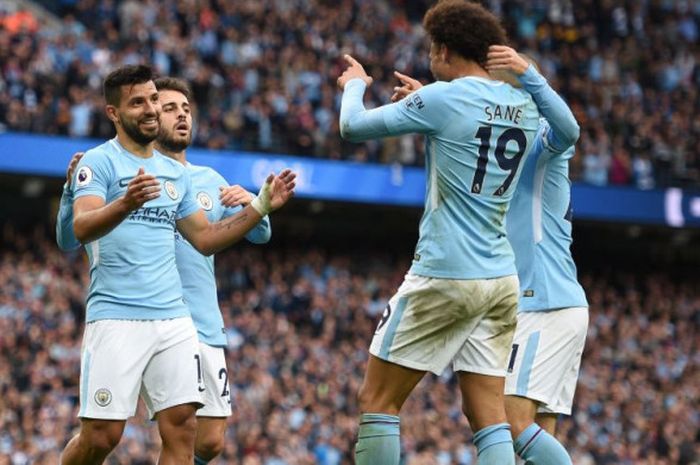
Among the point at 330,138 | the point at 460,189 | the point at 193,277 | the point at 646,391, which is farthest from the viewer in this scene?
the point at 330,138

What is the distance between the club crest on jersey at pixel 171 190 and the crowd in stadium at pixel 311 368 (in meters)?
8.97

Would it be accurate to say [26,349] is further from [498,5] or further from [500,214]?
[498,5]

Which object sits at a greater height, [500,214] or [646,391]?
[500,214]

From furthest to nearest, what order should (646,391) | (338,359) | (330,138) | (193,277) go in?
(330,138)
(646,391)
(338,359)
(193,277)

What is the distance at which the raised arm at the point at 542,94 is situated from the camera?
7.09m

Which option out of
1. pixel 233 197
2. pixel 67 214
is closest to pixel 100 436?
pixel 67 214

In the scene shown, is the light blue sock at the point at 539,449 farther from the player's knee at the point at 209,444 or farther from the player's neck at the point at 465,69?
the player's knee at the point at 209,444

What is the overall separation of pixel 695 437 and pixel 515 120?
16223 mm

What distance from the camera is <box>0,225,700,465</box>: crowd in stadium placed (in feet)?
59.3

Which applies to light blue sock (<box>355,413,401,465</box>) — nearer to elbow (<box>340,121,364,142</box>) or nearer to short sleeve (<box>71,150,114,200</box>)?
elbow (<box>340,121,364,142</box>)

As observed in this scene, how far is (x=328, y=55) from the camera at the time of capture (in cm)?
2659

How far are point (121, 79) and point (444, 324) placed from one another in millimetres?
2243

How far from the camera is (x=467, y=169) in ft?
23.2

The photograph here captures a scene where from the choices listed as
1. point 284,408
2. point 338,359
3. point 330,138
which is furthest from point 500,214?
point 330,138
